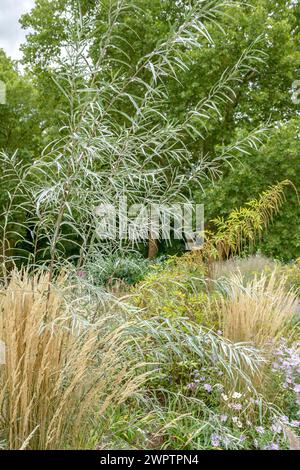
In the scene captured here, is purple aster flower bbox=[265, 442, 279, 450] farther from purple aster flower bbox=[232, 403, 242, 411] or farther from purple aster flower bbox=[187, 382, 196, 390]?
purple aster flower bbox=[187, 382, 196, 390]

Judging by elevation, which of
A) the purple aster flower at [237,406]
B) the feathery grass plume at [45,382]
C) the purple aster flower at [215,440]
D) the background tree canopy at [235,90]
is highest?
the background tree canopy at [235,90]

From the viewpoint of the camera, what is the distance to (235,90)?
31.8 feet

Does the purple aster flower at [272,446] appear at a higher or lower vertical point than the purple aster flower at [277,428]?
lower

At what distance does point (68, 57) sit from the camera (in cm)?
218

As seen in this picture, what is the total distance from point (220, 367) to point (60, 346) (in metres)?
1.10

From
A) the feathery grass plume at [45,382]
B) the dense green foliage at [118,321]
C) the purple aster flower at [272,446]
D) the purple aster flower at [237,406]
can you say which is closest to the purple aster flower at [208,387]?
the dense green foliage at [118,321]

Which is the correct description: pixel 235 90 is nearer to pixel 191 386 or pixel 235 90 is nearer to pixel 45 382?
pixel 191 386

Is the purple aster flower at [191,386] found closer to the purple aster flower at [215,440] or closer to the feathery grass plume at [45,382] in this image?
the purple aster flower at [215,440]

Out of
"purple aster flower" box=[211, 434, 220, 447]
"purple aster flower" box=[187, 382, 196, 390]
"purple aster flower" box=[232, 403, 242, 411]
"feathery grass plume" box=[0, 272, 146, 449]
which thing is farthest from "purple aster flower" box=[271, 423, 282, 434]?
"feathery grass plume" box=[0, 272, 146, 449]

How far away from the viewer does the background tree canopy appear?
8.62 meters

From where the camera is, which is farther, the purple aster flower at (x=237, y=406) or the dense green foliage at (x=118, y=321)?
the purple aster flower at (x=237, y=406)

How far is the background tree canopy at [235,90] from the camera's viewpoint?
862cm

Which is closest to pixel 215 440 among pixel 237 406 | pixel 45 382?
pixel 237 406

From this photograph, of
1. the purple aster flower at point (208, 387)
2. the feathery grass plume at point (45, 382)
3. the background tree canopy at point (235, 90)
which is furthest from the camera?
the background tree canopy at point (235, 90)
